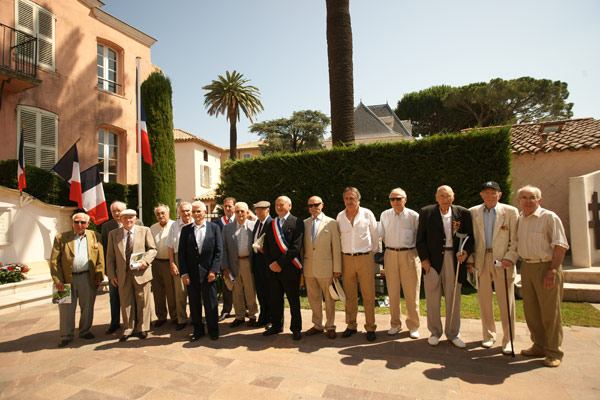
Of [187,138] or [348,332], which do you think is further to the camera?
[187,138]

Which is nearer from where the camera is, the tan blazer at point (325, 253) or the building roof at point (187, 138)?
the tan blazer at point (325, 253)

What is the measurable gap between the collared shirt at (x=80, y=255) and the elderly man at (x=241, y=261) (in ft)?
6.93

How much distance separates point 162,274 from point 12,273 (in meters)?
5.38

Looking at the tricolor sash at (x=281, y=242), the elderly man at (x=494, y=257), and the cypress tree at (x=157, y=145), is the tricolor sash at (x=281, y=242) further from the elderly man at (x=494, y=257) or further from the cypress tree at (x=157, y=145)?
the cypress tree at (x=157, y=145)

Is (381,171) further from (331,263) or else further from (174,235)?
(174,235)

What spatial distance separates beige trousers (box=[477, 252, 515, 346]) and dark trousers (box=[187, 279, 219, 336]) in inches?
143

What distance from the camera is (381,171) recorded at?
26.3 ft

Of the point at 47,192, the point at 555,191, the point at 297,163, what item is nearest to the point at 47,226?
the point at 47,192

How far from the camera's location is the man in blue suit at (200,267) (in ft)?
16.4

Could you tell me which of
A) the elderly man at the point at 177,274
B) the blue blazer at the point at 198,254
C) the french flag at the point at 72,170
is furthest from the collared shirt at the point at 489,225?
the french flag at the point at 72,170

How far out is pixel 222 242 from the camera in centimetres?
542

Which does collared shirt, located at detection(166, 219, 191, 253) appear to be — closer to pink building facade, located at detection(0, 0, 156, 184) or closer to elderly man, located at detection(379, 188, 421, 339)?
elderly man, located at detection(379, 188, 421, 339)

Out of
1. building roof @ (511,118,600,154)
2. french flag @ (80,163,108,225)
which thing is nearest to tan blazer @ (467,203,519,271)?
building roof @ (511,118,600,154)

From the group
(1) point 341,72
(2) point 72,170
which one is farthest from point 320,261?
(2) point 72,170
